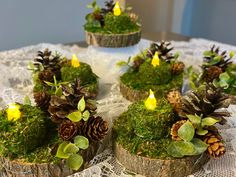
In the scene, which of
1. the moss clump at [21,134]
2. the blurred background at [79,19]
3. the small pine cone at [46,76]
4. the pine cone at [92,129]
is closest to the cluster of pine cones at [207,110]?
the pine cone at [92,129]

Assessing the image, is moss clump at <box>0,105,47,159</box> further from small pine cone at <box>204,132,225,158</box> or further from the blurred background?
the blurred background

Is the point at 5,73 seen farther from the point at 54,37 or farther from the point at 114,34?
the point at 54,37

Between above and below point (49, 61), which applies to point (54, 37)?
below

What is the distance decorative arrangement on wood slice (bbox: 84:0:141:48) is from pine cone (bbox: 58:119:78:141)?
0.40 metres

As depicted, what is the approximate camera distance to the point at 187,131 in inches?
20.7

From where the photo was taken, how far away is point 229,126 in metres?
0.68

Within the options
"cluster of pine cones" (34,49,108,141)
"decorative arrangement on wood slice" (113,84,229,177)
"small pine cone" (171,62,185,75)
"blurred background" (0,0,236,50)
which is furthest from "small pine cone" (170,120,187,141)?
Result: "blurred background" (0,0,236,50)

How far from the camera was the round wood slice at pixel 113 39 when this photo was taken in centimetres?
89

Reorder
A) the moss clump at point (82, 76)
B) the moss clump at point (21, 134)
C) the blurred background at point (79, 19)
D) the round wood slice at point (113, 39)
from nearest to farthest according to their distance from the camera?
the moss clump at point (21, 134)
the moss clump at point (82, 76)
the round wood slice at point (113, 39)
the blurred background at point (79, 19)

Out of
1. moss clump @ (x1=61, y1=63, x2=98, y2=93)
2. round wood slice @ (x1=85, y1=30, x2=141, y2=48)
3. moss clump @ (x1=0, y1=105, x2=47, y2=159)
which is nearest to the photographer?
moss clump @ (x1=0, y1=105, x2=47, y2=159)

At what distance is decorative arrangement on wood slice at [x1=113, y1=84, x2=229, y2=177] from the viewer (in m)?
0.53

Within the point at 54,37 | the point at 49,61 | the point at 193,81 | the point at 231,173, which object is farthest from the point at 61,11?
the point at 231,173

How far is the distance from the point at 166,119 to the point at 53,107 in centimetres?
19

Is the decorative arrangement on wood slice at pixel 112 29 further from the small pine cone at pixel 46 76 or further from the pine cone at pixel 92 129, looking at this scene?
the pine cone at pixel 92 129
